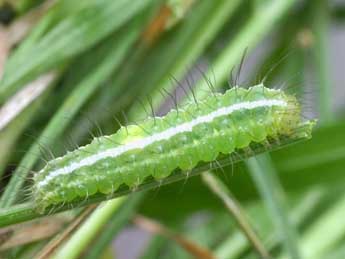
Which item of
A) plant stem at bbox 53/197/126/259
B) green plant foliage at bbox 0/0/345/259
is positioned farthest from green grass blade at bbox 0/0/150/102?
plant stem at bbox 53/197/126/259

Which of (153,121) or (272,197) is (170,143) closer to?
(153,121)

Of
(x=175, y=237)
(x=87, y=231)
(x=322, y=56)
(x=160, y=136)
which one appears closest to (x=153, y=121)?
(x=160, y=136)

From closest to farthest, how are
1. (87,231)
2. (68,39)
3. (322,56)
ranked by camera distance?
1. (87,231)
2. (68,39)
3. (322,56)

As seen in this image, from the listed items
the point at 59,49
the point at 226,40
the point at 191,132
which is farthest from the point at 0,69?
the point at 226,40

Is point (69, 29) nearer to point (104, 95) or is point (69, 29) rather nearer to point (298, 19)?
point (104, 95)

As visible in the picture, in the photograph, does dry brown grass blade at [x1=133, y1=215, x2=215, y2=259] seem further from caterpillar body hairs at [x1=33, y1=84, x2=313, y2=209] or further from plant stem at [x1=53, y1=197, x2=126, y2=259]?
caterpillar body hairs at [x1=33, y1=84, x2=313, y2=209]
